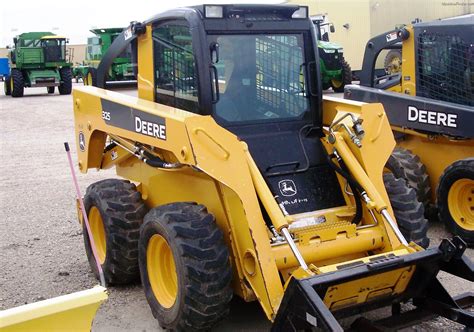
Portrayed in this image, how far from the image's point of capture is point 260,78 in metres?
4.57

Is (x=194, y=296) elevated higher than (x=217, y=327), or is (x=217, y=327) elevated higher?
(x=194, y=296)

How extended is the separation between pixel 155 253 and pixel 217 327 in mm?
616

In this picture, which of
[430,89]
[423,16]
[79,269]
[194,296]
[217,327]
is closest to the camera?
[194,296]

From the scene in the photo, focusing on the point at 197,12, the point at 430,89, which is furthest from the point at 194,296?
the point at 430,89

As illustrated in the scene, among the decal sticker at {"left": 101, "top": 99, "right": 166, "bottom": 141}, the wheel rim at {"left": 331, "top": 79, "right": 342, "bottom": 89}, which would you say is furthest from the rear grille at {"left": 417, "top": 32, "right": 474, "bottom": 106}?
the wheel rim at {"left": 331, "top": 79, "right": 342, "bottom": 89}

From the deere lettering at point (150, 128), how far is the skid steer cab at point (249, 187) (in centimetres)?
2

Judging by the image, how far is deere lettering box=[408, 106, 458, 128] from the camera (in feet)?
19.4

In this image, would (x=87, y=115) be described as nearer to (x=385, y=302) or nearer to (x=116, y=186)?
(x=116, y=186)

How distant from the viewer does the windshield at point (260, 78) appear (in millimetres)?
4445

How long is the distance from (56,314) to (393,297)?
213cm

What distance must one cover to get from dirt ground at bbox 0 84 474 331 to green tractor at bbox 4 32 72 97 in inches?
566

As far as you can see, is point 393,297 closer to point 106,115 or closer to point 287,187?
point 287,187

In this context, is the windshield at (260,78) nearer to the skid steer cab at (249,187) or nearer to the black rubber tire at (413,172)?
the skid steer cab at (249,187)

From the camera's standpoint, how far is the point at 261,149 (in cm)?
443
